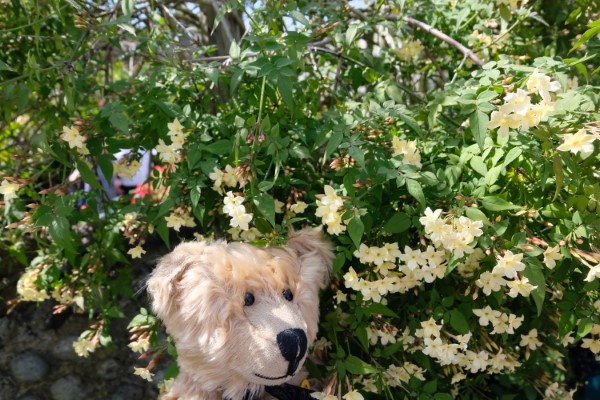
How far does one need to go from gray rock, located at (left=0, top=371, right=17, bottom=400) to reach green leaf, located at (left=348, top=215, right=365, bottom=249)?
5.70ft

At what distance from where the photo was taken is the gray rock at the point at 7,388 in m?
2.39

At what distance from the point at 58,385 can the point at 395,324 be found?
4.75ft

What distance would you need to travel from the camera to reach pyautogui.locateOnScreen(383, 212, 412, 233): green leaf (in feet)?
4.83

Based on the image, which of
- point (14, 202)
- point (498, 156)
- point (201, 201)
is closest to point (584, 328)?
point (498, 156)

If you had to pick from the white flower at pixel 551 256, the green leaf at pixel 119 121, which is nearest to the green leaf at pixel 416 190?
the white flower at pixel 551 256

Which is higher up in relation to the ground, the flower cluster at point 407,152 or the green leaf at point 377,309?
the flower cluster at point 407,152

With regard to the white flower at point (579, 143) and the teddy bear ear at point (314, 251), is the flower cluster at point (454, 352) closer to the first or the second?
the teddy bear ear at point (314, 251)

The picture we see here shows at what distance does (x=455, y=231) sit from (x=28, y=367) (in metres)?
1.86

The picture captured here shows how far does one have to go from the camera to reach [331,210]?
144 centimetres

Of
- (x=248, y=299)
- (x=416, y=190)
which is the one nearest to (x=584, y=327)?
(x=416, y=190)

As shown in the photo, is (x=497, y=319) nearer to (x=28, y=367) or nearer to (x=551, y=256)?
(x=551, y=256)

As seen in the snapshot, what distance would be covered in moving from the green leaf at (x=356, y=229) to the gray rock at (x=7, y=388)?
1.74 meters

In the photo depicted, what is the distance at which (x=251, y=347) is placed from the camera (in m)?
1.37

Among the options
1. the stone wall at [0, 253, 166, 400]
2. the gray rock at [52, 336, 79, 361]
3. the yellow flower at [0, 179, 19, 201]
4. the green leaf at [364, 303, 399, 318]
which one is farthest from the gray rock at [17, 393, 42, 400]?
the green leaf at [364, 303, 399, 318]
